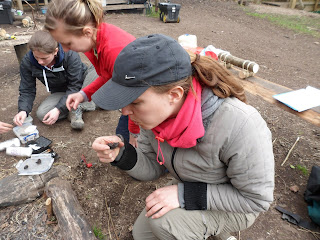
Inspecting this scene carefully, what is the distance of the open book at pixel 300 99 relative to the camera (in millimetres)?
2541

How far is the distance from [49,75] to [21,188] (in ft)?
5.72

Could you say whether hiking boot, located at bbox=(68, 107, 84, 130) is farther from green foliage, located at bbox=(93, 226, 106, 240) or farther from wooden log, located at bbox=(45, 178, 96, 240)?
green foliage, located at bbox=(93, 226, 106, 240)

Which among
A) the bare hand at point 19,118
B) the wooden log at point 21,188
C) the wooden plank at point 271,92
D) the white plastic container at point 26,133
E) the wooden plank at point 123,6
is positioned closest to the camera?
the wooden log at point 21,188

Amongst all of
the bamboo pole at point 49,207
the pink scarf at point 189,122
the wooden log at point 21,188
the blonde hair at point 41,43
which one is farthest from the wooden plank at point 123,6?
the pink scarf at point 189,122

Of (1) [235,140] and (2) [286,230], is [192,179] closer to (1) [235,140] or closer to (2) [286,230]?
(1) [235,140]

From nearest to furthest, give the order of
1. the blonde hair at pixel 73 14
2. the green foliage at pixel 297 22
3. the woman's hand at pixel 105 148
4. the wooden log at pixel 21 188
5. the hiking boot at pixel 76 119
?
the woman's hand at pixel 105 148, the blonde hair at pixel 73 14, the wooden log at pixel 21 188, the hiking boot at pixel 76 119, the green foliage at pixel 297 22

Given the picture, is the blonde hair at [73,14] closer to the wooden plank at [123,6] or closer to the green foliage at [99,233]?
the green foliage at [99,233]

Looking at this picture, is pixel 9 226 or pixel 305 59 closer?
pixel 9 226

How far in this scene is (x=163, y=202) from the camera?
1.63 m

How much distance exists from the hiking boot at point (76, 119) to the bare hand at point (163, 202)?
2042mm

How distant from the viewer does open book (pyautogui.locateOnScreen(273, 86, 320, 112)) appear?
2.54 meters

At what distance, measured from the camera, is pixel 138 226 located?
2.04 metres

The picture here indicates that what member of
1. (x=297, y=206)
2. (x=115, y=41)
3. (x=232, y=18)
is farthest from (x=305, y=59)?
(x=115, y=41)

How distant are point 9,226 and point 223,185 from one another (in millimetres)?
1836
